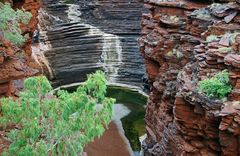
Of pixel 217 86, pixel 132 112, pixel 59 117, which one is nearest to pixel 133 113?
pixel 132 112

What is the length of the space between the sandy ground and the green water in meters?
0.50

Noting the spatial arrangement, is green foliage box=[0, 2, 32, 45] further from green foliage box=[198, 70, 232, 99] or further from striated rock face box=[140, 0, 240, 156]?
green foliage box=[198, 70, 232, 99]

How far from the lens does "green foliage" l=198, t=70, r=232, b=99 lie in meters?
11.4

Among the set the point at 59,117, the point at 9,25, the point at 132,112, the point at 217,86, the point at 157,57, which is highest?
the point at 9,25

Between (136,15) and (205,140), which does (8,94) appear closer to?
(205,140)

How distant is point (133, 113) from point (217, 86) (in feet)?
47.6

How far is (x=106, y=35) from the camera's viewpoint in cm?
3269

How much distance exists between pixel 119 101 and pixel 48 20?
31.0 feet

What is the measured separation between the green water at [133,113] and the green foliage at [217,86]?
962 cm

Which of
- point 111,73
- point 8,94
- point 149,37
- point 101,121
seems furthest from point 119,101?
point 101,121

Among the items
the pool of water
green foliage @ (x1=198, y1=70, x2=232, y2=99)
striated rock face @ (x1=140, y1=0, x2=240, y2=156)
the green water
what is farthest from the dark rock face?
green foliage @ (x1=198, y1=70, x2=232, y2=99)

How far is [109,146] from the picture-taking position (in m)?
21.0

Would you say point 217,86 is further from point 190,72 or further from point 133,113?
point 133,113

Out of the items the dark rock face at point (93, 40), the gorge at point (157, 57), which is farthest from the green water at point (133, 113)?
the dark rock face at point (93, 40)
